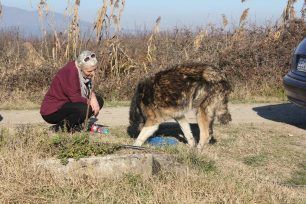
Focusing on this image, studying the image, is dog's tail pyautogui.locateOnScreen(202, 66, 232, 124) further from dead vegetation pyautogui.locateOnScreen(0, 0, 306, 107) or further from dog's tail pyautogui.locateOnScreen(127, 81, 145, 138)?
dead vegetation pyautogui.locateOnScreen(0, 0, 306, 107)

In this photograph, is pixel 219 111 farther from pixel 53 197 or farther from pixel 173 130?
pixel 53 197

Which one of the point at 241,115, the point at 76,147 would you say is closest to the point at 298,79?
the point at 241,115

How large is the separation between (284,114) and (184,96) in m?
4.01

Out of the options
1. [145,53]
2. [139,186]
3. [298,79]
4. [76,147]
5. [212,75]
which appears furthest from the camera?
[145,53]

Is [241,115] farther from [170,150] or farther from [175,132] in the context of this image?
[170,150]

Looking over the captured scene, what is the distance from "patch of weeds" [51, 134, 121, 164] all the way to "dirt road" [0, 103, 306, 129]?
3365 mm

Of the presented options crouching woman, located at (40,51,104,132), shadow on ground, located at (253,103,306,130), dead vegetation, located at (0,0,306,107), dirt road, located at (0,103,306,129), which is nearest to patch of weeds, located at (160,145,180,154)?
crouching woman, located at (40,51,104,132)

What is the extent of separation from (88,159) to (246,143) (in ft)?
10.3

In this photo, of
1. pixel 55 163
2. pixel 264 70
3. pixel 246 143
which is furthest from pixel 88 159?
pixel 264 70

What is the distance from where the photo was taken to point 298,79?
813 cm

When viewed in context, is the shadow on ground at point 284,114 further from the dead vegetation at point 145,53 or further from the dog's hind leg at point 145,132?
the dog's hind leg at point 145,132

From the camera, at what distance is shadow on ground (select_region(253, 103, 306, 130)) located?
943cm

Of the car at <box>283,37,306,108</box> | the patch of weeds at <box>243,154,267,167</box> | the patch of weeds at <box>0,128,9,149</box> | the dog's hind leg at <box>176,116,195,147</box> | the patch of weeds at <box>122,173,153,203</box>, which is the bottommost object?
the patch of weeds at <box>243,154,267,167</box>

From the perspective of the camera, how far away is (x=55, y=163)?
5020 mm
